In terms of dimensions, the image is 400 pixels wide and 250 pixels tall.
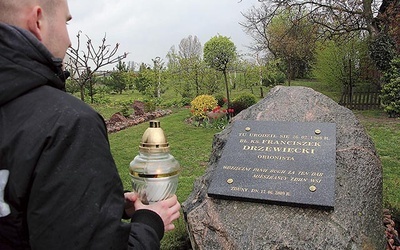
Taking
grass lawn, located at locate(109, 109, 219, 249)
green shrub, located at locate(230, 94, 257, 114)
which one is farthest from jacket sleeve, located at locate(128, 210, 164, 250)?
green shrub, located at locate(230, 94, 257, 114)

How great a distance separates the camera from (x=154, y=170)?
1.23 m

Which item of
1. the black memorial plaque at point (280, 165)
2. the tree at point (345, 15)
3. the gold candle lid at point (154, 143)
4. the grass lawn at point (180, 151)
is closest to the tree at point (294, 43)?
the tree at point (345, 15)

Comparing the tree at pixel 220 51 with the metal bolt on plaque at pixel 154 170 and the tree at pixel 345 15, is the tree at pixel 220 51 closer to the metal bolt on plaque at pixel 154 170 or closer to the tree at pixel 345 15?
the tree at pixel 345 15

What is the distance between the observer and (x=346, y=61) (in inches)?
704

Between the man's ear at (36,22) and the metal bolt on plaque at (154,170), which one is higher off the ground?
the man's ear at (36,22)

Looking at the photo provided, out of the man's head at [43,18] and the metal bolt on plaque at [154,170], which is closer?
the man's head at [43,18]

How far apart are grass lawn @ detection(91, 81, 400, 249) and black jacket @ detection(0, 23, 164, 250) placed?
2.60 metres

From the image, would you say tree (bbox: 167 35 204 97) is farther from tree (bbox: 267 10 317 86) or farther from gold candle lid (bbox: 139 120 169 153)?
gold candle lid (bbox: 139 120 169 153)

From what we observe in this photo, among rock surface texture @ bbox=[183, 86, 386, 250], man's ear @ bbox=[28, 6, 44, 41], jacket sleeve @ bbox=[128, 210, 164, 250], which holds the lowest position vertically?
rock surface texture @ bbox=[183, 86, 386, 250]

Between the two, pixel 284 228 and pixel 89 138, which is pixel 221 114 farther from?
pixel 89 138

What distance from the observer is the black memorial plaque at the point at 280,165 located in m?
2.64

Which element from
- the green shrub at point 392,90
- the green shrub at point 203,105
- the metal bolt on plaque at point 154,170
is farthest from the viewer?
the green shrub at point 392,90

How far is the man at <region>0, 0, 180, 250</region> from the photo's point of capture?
0.91 m

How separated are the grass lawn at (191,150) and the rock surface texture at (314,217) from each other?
89 centimetres
